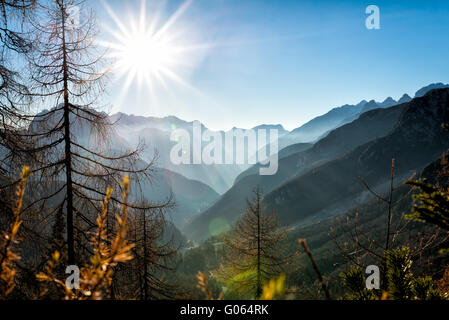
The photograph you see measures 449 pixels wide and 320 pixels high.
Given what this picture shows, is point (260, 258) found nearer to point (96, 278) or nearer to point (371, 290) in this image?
point (371, 290)

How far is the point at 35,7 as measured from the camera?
5.31 metres

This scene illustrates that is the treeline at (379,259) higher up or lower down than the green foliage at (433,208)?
lower down

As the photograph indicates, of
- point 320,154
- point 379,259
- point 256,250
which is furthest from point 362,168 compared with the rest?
point 379,259

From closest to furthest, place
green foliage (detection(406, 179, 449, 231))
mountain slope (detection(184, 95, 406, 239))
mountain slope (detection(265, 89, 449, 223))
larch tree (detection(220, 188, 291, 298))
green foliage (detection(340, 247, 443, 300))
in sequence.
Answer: green foliage (detection(406, 179, 449, 231)) → green foliage (detection(340, 247, 443, 300)) → larch tree (detection(220, 188, 291, 298)) → mountain slope (detection(265, 89, 449, 223)) → mountain slope (detection(184, 95, 406, 239))

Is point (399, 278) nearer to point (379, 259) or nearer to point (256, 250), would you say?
point (379, 259)

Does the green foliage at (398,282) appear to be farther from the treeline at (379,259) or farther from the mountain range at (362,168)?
the mountain range at (362,168)

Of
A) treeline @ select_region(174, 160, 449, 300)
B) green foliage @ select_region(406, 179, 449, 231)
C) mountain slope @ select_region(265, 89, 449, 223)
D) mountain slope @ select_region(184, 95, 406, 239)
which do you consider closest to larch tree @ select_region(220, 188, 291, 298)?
treeline @ select_region(174, 160, 449, 300)

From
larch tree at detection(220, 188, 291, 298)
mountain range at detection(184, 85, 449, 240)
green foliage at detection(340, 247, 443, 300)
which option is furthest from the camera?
mountain range at detection(184, 85, 449, 240)

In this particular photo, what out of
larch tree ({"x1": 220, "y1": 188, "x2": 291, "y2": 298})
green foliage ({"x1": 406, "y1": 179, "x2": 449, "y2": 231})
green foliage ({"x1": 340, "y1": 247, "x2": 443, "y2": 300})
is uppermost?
green foliage ({"x1": 406, "y1": 179, "x2": 449, "y2": 231})

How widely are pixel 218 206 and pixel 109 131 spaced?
17489 centimetres

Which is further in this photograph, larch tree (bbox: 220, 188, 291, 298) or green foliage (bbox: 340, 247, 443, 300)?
larch tree (bbox: 220, 188, 291, 298)

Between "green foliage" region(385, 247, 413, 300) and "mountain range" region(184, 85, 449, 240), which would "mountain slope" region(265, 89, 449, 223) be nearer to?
"mountain range" region(184, 85, 449, 240)

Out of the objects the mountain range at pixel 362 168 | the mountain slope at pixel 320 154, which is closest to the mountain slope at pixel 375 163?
the mountain range at pixel 362 168
